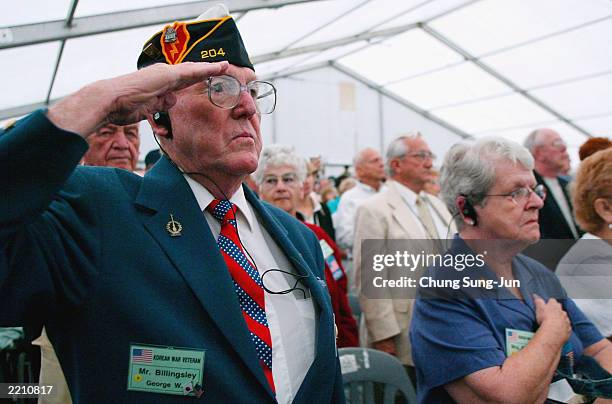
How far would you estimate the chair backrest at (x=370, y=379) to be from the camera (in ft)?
7.06

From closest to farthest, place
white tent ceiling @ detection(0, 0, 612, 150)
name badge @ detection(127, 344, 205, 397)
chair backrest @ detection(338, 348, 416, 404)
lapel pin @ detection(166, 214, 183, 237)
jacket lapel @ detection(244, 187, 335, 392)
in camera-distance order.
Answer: name badge @ detection(127, 344, 205, 397)
lapel pin @ detection(166, 214, 183, 237)
jacket lapel @ detection(244, 187, 335, 392)
chair backrest @ detection(338, 348, 416, 404)
white tent ceiling @ detection(0, 0, 612, 150)

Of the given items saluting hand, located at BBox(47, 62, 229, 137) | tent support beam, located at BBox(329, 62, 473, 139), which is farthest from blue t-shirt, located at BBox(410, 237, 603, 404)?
tent support beam, located at BBox(329, 62, 473, 139)

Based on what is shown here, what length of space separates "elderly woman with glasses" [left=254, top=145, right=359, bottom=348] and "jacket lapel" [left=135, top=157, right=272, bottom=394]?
1797mm

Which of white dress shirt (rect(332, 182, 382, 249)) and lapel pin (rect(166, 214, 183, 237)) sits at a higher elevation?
white dress shirt (rect(332, 182, 382, 249))

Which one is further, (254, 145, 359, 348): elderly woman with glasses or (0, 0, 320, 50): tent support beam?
(0, 0, 320, 50): tent support beam

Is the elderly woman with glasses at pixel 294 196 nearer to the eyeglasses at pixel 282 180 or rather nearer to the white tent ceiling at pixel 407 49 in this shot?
the eyeglasses at pixel 282 180

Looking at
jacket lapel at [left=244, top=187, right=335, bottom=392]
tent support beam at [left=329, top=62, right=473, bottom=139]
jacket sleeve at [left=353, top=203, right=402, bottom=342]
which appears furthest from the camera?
tent support beam at [left=329, top=62, right=473, bottom=139]

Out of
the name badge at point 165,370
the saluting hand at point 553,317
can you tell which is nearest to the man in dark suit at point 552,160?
the saluting hand at point 553,317

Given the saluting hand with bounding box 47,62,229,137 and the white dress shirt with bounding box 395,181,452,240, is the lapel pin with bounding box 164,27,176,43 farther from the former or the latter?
the white dress shirt with bounding box 395,181,452,240

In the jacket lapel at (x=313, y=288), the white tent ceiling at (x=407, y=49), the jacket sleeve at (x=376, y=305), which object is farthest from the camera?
the white tent ceiling at (x=407, y=49)

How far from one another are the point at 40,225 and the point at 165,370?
386 millimetres

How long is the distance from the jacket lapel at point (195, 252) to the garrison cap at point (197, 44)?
32cm

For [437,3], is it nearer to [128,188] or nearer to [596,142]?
[596,142]

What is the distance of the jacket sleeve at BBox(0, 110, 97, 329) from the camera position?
2.84ft
